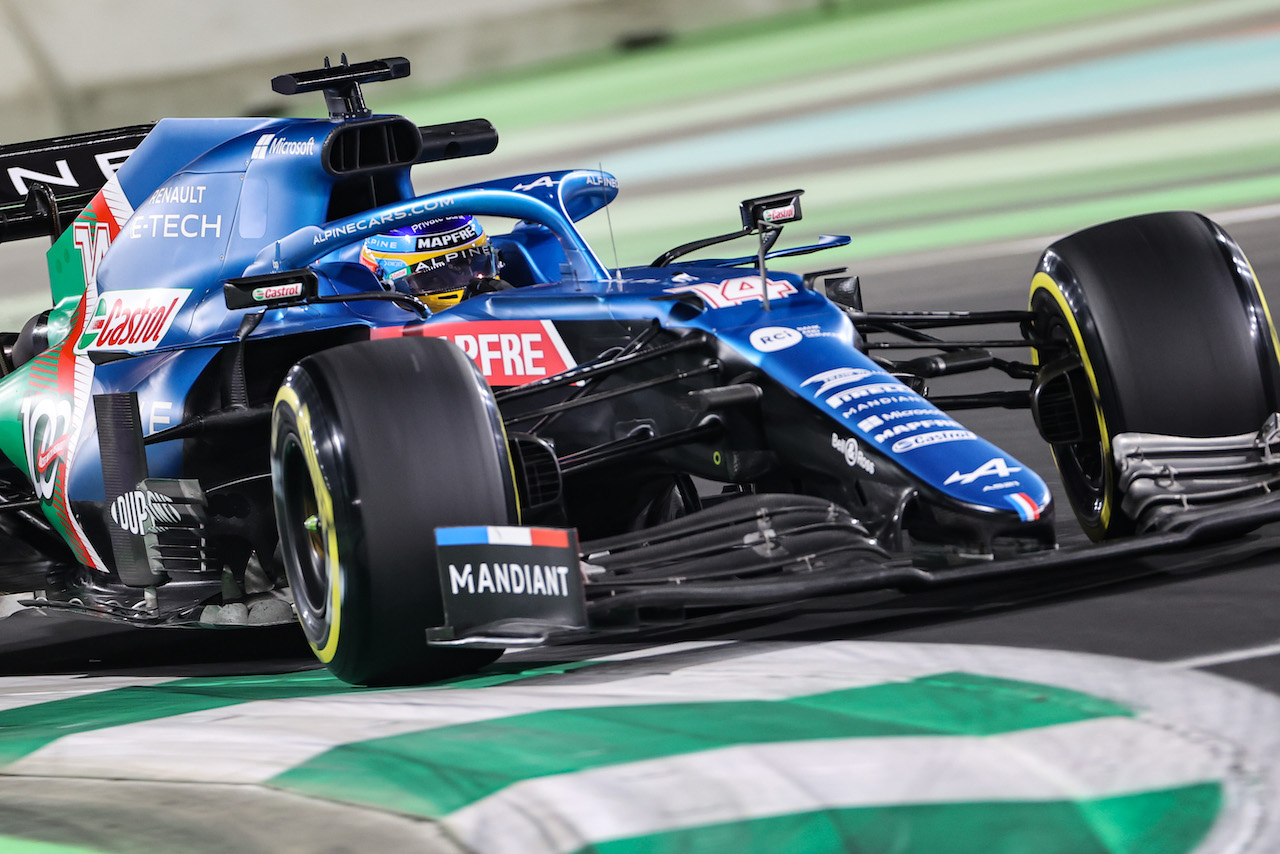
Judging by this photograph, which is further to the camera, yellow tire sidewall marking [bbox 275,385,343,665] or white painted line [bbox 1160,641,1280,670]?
yellow tire sidewall marking [bbox 275,385,343,665]

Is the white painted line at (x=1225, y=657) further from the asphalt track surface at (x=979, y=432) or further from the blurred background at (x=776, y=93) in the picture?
the blurred background at (x=776, y=93)

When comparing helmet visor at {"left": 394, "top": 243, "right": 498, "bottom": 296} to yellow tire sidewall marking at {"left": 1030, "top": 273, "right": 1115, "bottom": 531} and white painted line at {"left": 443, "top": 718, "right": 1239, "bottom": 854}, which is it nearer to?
yellow tire sidewall marking at {"left": 1030, "top": 273, "right": 1115, "bottom": 531}

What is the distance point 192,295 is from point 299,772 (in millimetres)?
2995

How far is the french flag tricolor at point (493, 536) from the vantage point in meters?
4.45

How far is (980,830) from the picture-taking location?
124 inches

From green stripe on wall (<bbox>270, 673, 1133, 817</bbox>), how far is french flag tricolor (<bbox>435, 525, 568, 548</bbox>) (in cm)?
49

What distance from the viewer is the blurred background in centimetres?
1588

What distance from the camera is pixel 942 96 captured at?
17.3 metres

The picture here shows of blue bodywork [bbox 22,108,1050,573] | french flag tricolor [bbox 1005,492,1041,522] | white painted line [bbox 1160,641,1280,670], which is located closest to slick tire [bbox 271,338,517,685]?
blue bodywork [bbox 22,108,1050,573]

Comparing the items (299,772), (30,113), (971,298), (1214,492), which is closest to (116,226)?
(299,772)

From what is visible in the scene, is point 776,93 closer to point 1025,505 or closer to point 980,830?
point 1025,505

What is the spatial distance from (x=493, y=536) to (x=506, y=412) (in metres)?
1.40

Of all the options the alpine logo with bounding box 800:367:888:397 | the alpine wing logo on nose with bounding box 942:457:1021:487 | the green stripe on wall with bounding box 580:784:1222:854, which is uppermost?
the alpine logo with bounding box 800:367:888:397

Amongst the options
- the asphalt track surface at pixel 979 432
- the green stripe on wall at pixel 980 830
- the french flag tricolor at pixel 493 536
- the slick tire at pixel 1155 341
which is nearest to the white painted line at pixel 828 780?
the green stripe on wall at pixel 980 830
